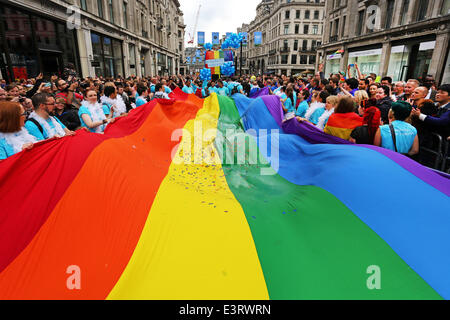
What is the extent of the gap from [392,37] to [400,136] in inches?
899

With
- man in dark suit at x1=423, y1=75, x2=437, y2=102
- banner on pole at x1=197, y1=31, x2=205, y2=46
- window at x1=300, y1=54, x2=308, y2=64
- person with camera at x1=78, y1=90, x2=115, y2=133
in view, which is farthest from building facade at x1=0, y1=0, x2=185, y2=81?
window at x1=300, y1=54, x2=308, y2=64

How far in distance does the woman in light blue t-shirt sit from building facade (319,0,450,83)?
13.9 m

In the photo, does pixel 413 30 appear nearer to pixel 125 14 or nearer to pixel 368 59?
pixel 368 59

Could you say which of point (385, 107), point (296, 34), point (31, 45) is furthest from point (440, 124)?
point (296, 34)

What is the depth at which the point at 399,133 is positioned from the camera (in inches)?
134

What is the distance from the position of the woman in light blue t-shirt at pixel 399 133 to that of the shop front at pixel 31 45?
41.9 ft

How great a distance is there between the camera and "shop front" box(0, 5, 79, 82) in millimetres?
9344

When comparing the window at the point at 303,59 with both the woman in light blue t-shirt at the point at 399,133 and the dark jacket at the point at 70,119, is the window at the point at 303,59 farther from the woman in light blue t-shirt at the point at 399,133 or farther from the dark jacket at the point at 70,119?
the dark jacket at the point at 70,119

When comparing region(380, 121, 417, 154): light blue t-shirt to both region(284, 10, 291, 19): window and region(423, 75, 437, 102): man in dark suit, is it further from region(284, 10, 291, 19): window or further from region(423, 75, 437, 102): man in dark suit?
region(284, 10, 291, 19): window

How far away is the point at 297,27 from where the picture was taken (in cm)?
5425

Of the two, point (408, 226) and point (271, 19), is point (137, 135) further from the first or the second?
point (271, 19)

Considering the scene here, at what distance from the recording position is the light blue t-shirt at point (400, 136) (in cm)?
341

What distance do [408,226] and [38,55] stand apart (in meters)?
14.9

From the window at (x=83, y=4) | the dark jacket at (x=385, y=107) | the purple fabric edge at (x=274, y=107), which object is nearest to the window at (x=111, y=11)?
the window at (x=83, y=4)
